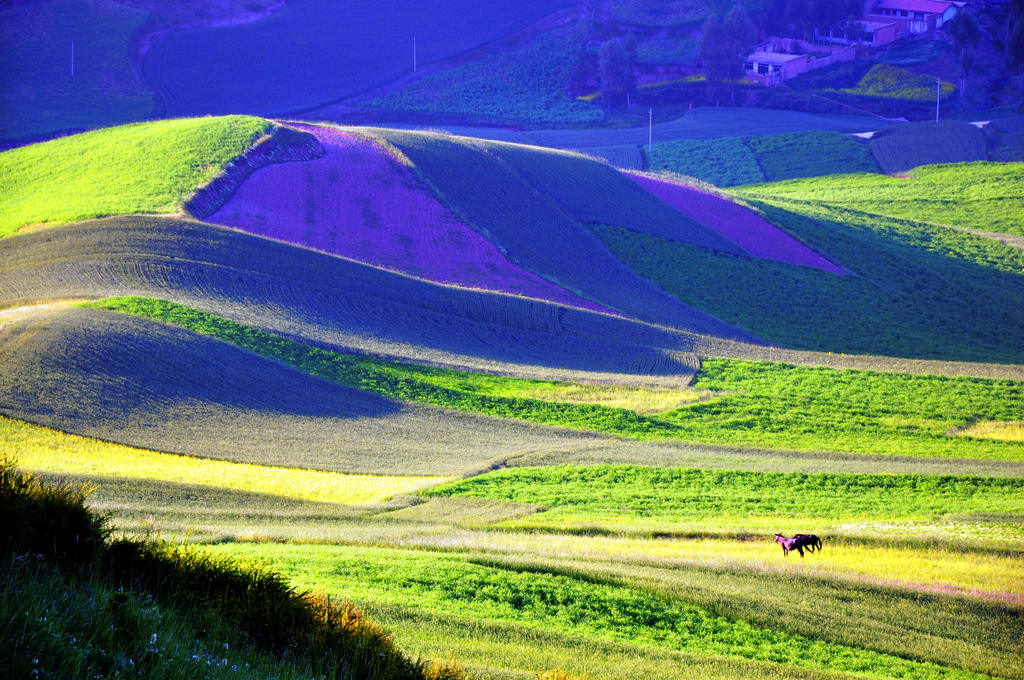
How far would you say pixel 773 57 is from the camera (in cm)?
14138

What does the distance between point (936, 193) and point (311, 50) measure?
86019 millimetres

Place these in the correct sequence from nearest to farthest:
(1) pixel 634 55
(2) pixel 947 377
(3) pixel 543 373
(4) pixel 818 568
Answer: (4) pixel 818 568 < (3) pixel 543 373 < (2) pixel 947 377 < (1) pixel 634 55

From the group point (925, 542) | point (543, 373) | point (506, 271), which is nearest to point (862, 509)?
point (925, 542)

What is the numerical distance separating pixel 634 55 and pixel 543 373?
4040 inches

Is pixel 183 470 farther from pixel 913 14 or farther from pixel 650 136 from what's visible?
pixel 913 14

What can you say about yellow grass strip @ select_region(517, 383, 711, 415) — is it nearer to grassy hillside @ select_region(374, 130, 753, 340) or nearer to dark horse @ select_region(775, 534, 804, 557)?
grassy hillside @ select_region(374, 130, 753, 340)

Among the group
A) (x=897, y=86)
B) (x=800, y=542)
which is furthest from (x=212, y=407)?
(x=897, y=86)

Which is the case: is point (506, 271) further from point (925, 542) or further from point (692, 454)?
point (925, 542)

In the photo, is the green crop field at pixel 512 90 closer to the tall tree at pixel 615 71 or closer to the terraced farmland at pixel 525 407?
the tall tree at pixel 615 71

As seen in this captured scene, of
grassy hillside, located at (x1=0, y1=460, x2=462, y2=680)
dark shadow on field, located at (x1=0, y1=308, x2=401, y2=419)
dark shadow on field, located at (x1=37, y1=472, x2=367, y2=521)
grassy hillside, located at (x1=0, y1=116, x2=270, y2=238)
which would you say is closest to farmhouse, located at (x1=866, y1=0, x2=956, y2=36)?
grassy hillside, located at (x1=0, y1=116, x2=270, y2=238)

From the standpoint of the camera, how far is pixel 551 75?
136m

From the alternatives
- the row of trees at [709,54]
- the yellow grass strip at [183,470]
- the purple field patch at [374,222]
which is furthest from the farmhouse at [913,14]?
the yellow grass strip at [183,470]

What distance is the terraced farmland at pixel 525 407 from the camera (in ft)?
56.7

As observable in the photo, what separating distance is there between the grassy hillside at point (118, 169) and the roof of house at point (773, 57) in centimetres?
9800
